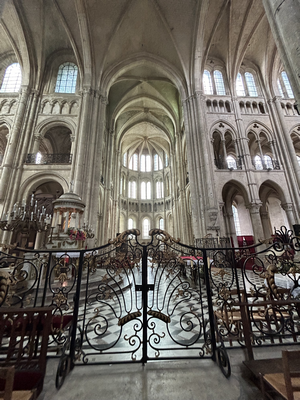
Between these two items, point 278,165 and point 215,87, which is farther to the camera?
point 215,87

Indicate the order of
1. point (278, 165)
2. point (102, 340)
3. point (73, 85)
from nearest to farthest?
point (102, 340) < point (278, 165) < point (73, 85)

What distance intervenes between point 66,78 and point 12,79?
4228mm

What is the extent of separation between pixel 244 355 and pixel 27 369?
2.38 m

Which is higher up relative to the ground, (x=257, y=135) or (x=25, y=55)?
→ (x=25, y=55)

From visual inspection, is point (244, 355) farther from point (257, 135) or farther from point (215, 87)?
point (215, 87)

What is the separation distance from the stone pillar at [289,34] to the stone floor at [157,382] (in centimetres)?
533

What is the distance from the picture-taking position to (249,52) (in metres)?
16.1

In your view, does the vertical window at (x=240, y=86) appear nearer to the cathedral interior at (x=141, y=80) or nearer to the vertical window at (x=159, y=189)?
the cathedral interior at (x=141, y=80)

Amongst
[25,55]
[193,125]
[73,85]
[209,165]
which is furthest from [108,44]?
[209,165]

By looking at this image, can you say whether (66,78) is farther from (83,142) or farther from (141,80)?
(83,142)

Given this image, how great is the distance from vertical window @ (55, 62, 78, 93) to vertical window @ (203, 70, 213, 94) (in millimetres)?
11478

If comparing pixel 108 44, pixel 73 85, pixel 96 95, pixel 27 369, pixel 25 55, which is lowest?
pixel 27 369

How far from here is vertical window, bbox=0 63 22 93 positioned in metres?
14.0

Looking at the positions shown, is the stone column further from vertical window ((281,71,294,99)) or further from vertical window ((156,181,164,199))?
vertical window ((281,71,294,99))
